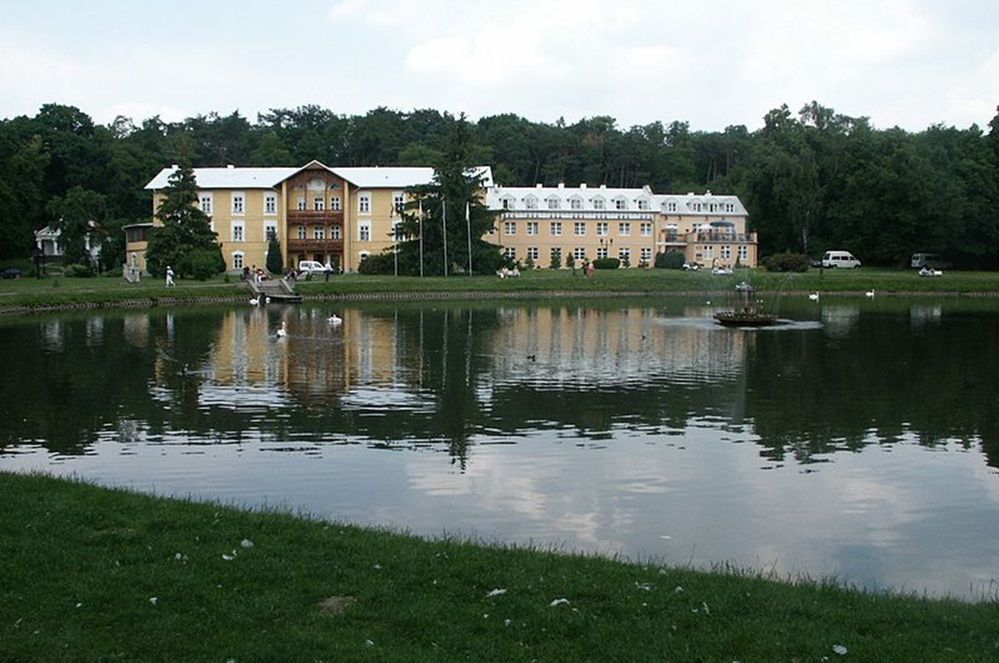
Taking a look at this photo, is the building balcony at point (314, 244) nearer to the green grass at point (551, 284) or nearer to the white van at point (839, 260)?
the green grass at point (551, 284)

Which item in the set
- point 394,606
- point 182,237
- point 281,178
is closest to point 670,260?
point 281,178

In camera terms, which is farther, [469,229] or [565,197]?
[565,197]

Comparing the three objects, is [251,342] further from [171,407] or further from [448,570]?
[448,570]

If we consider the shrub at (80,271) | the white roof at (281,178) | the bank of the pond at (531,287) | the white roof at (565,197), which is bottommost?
the bank of the pond at (531,287)

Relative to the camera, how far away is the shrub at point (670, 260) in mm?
93938

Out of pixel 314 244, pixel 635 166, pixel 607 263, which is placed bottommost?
pixel 607 263

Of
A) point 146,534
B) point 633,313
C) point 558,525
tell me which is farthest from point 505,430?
point 633,313

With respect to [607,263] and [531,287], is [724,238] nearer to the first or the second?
[607,263]

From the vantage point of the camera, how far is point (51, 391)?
26828 millimetres

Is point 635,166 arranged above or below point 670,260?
above

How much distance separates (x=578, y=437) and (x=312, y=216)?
7182cm

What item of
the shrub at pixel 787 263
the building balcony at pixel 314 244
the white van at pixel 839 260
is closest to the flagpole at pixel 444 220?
the building balcony at pixel 314 244

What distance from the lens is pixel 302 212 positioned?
293 feet

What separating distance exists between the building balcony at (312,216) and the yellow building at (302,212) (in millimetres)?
111
